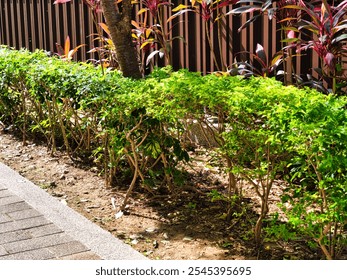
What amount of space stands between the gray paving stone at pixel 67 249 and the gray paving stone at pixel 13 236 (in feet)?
1.09

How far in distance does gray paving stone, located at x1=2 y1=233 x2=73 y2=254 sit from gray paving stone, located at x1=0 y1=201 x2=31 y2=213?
753mm

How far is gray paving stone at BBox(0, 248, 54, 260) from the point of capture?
15.8ft

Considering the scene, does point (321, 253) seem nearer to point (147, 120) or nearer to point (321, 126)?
point (321, 126)

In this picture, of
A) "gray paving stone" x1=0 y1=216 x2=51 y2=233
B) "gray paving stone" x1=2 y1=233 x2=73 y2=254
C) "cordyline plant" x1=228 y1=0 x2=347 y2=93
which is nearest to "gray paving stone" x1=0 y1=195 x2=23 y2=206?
"gray paving stone" x1=0 y1=216 x2=51 y2=233

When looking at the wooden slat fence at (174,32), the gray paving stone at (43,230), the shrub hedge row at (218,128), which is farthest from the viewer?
the wooden slat fence at (174,32)

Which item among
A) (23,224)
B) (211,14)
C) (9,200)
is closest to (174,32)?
(211,14)

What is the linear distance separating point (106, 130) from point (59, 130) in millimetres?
1829

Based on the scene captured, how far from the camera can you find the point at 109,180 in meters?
6.38

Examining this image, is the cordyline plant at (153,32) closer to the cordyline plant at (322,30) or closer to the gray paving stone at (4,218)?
the cordyline plant at (322,30)

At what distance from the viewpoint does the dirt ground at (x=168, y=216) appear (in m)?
4.91

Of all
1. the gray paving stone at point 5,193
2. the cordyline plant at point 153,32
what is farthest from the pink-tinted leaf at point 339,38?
the gray paving stone at point 5,193

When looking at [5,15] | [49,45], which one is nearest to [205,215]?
[49,45]

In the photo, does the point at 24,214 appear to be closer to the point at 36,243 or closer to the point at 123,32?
the point at 36,243

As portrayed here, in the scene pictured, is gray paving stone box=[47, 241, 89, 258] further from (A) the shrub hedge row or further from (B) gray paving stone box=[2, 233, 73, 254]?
(A) the shrub hedge row
